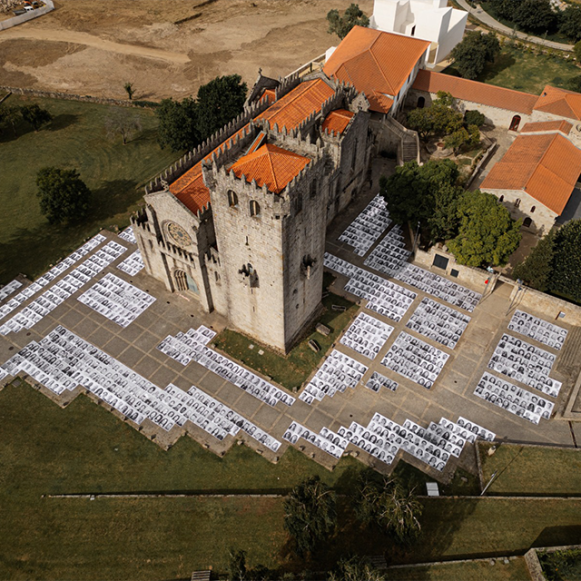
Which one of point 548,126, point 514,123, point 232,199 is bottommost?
point 514,123

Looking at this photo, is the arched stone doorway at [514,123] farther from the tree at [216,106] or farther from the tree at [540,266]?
the tree at [216,106]

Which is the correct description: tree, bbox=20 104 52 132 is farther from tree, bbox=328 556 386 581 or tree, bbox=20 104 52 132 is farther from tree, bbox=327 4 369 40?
tree, bbox=328 556 386 581

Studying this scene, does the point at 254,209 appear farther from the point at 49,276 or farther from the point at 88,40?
the point at 88,40

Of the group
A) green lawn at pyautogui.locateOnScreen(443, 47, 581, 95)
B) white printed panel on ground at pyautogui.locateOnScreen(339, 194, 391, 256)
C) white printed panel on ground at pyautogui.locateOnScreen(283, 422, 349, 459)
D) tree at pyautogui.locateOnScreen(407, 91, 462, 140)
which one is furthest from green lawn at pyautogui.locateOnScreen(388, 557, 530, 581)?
green lawn at pyautogui.locateOnScreen(443, 47, 581, 95)

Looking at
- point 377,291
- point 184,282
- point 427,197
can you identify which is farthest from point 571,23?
point 184,282

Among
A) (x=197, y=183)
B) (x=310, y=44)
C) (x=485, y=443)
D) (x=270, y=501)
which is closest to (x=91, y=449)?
(x=270, y=501)

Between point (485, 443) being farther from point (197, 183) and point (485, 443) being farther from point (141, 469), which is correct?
point (197, 183)

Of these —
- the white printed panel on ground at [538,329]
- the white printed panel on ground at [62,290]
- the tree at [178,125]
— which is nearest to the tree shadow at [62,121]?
the tree at [178,125]
